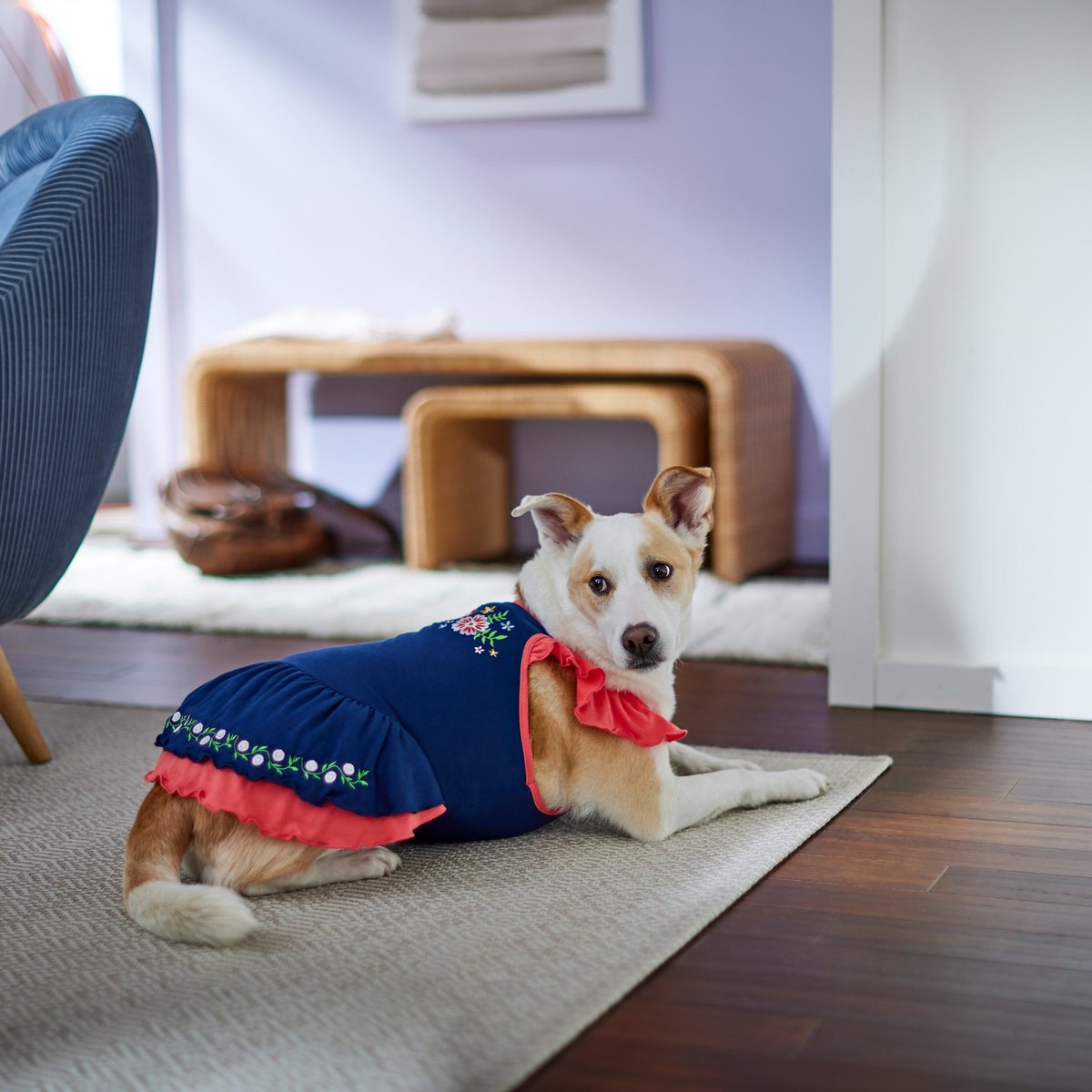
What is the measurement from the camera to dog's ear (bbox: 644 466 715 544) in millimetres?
1638

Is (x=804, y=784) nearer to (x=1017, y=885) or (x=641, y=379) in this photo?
(x=1017, y=885)

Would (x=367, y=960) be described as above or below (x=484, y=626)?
below

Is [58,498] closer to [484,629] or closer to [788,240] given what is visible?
[484,629]

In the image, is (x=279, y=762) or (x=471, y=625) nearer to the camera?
(x=279, y=762)

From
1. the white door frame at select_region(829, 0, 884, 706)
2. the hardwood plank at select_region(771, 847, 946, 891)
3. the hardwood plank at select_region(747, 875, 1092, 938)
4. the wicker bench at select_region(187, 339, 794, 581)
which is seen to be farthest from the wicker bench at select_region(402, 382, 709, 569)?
the hardwood plank at select_region(747, 875, 1092, 938)

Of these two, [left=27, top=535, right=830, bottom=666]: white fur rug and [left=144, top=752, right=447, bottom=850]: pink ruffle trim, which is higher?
[left=144, top=752, right=447, bottom=850]: pink ruffle trim

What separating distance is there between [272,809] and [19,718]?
749 millimetres

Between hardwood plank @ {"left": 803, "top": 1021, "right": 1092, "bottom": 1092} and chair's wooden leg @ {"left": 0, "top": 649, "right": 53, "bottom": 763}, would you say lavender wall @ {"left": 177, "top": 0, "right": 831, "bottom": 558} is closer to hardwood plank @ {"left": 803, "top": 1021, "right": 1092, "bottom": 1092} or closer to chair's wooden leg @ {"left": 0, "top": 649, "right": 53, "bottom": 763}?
chair's wooden leg @ {"left": 0, "top": 649, "right": 53, "bottom": 763}

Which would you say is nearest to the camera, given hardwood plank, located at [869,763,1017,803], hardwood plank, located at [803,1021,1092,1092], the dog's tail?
hardwood plank, located at [803,1021,1092,1092]

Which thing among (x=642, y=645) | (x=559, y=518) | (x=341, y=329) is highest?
(x=341, y=329)

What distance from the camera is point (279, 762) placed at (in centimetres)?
146

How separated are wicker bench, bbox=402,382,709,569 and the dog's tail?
6.74ft

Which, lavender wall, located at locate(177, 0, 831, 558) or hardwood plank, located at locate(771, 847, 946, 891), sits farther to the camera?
lavender wall, located at locate(177, 0, 831, 558)

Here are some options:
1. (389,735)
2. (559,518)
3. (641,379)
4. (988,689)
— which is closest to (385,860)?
(389,735)
